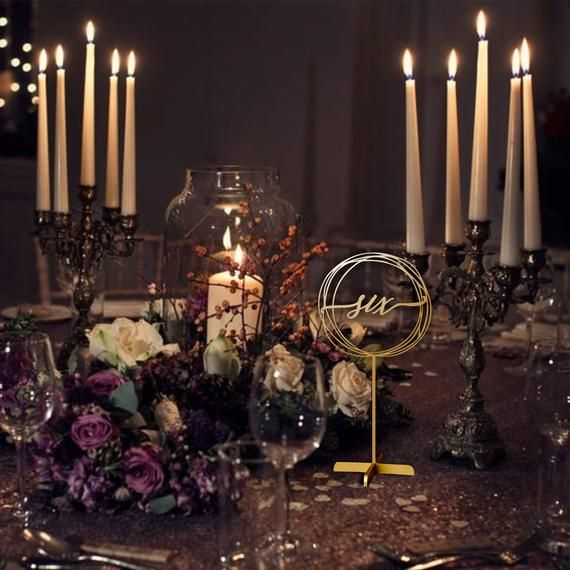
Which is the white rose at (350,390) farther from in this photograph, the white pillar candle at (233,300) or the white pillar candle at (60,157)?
the white pillar candle at (60,157)

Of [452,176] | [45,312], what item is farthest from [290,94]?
[452,176]

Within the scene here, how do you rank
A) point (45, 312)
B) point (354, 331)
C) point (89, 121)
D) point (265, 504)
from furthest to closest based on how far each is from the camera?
point (45, 312) → point (89, 121) → point (354, 331) → point (265, 504)

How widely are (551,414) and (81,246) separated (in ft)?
3.16

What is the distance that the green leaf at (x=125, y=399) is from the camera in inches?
57.9

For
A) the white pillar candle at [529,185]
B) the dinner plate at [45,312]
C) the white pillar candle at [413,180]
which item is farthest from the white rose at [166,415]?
the dinner plate at [45,312]

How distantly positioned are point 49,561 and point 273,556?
257 mm

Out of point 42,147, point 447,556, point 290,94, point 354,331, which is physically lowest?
point 447,556

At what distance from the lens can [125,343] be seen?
1.67 metres

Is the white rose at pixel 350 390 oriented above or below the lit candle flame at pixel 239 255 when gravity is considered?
below

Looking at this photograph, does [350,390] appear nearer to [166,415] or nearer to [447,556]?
[166,415]

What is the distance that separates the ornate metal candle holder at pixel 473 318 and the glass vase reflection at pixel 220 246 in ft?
1.00

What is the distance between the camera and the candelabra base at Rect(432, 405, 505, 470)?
5.23ft

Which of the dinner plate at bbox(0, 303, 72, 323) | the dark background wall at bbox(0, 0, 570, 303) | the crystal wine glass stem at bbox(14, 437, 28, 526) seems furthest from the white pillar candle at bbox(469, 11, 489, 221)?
the dark background wall at bbox(0, 0, 570, 303)

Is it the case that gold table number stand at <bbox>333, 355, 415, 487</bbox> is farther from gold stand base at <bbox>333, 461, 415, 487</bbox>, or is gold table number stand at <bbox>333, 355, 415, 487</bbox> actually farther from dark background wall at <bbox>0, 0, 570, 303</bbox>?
dark background wall at <bbox>0, 0, 570, 303</bbox>
